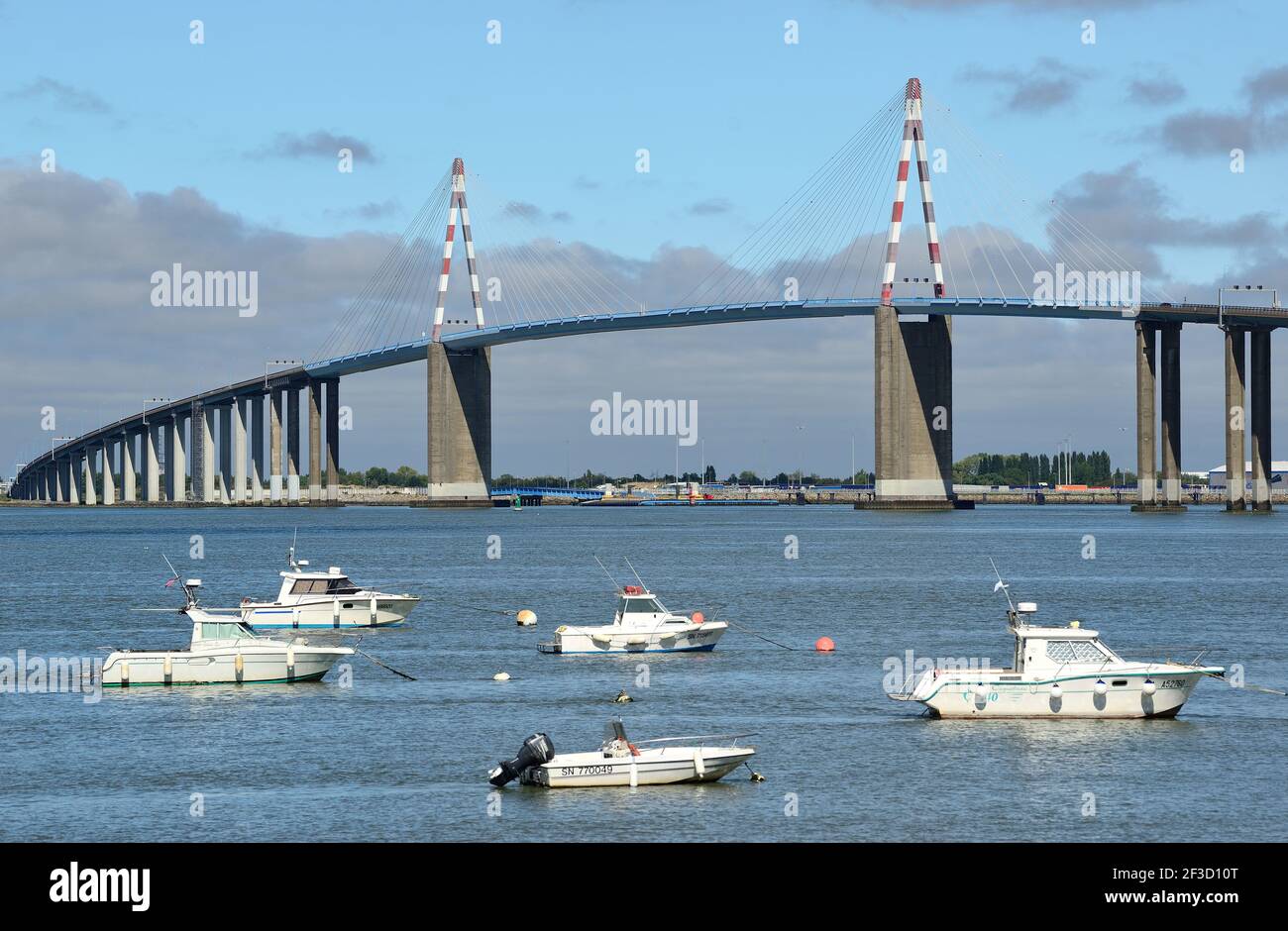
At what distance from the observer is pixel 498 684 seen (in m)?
41.6

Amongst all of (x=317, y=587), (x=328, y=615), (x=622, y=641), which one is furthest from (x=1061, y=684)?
(x=317, y=587)

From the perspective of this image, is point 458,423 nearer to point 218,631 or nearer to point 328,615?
point 328,615

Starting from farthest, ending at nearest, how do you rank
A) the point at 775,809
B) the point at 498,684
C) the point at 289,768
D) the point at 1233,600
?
the point at 1233,600 → the point at 498,684 → the point at 289,768 → the point at 775,809

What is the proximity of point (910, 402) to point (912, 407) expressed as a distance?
748 millimetres

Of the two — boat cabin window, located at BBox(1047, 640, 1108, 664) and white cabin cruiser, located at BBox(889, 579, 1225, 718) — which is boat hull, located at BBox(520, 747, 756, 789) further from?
boat cabin window, located at BBox(1047, 640, 1108, 664)

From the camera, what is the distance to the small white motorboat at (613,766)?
26812 mm

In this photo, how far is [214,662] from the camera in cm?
4000

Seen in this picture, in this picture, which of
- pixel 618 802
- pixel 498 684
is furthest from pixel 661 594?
pixel 618 802

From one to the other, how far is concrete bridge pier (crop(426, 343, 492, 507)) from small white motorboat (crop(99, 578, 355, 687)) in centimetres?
15161

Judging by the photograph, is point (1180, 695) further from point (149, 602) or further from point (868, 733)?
point (149, 602)

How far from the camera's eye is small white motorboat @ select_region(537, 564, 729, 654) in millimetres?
47531
